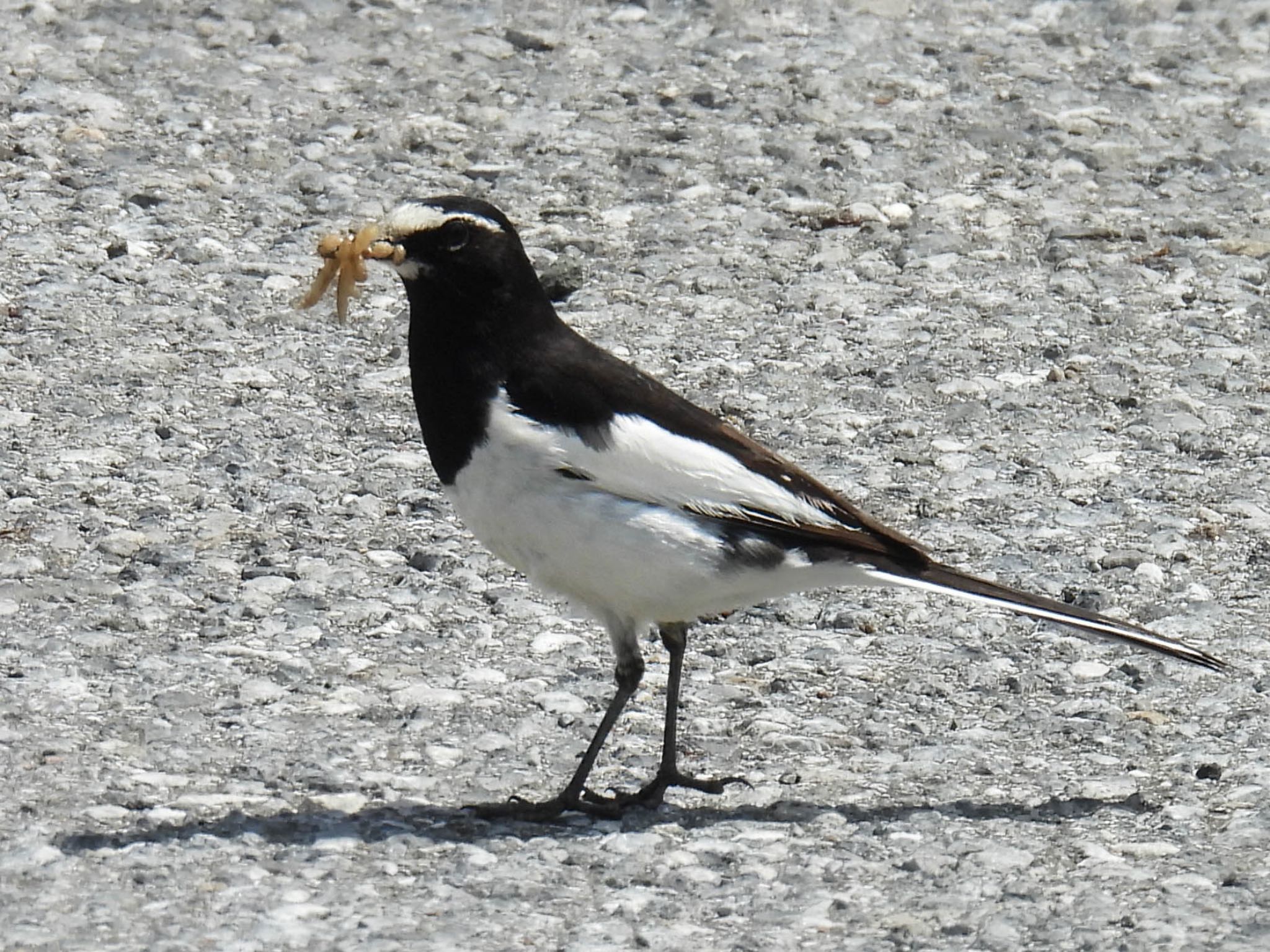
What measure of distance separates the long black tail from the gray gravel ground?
360 millimetres

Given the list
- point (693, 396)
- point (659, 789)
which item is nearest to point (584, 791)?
point (659, 789)

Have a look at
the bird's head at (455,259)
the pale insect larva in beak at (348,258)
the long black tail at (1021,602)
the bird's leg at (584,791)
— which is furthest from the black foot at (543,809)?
the pale insect larva in beak at (348,258)

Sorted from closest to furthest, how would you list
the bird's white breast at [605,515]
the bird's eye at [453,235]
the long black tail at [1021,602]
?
the bird's white breast at [605,515]
the bird's eye at [453,235]
the long black tail at [1021,602]

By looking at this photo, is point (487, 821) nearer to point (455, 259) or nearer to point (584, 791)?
point (584, 791)

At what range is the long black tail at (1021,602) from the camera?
5000mm

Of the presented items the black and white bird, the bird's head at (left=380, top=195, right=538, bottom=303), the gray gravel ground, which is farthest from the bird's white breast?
the gray gravel ground

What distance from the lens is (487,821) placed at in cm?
477

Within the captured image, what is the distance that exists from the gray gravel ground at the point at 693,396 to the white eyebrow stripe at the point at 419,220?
1.33m

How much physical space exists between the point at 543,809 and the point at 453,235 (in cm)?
142

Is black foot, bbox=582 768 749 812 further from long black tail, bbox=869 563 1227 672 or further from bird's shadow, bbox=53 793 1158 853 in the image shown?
long black tail, bbox=869 563 1227 672

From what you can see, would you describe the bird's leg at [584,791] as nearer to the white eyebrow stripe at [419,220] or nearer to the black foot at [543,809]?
the black foot at [543,809]

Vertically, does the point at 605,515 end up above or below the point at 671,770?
above

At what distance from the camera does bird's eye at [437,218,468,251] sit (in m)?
4.87

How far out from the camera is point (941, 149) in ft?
31.0
